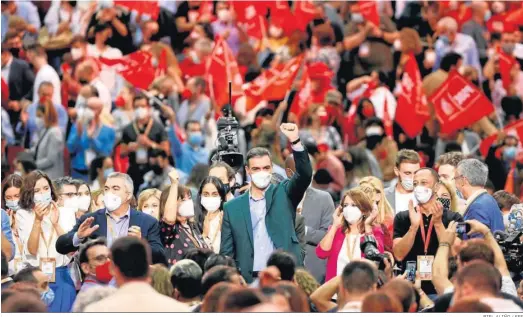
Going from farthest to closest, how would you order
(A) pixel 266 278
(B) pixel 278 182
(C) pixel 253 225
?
(B) pixel 278 182, (C) pixel 253 225, (A) pixel 266 278

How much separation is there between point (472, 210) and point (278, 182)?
5.61ft

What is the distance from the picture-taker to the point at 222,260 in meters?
13.5

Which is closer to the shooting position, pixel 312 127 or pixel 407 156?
pixel 407 156

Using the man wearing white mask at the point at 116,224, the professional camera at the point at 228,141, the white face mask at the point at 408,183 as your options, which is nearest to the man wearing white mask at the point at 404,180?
the white face mask at the point at 408,183

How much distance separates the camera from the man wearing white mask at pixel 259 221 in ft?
48.6

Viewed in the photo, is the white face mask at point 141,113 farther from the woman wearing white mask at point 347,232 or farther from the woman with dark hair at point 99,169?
the woman wearing white mask at point 347,232

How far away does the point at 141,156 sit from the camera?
2350 cm

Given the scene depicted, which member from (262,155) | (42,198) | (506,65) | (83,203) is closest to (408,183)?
(262,155)

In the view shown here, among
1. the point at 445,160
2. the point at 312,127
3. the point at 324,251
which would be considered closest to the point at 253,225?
the point at 324,251

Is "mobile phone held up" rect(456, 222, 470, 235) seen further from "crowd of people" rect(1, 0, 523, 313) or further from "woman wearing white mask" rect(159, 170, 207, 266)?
"woman wearing white mask" rect(159, 170, 207, 266)

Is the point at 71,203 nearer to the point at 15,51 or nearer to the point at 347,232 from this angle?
the point at 347,232

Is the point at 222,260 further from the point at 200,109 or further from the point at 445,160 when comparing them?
the point at 200,109

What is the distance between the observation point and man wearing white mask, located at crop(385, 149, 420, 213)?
56.1 ft

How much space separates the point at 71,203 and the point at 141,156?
6.91 metres
